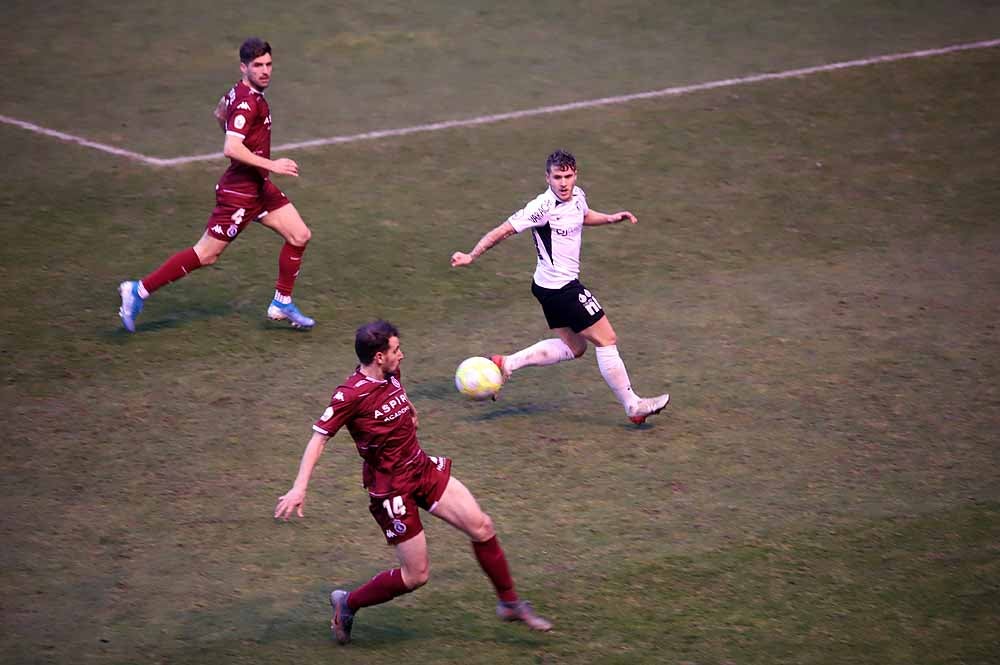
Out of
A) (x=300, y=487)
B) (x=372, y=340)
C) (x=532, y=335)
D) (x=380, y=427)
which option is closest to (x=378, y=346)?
(x=372, y=340)

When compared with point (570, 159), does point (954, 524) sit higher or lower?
lower

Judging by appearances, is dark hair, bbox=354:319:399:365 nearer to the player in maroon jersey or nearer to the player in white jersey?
the player in maroon jersey

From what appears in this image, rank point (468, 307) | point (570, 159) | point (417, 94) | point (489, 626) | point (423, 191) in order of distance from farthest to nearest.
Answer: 1. point (417, 94)
2. point (423, 191)
3. point (468, 307)
4. point (570, 159)
5. point (489, 626)

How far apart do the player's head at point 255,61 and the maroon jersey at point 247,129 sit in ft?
0.34

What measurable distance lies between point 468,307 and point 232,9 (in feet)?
33.4

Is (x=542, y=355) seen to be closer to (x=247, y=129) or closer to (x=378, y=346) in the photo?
(x=378, y=346)

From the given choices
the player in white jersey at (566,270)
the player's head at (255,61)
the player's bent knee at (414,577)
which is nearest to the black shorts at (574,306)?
the player in white jersey at (566,270)

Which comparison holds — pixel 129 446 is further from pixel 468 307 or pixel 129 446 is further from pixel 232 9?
pixel 232 9

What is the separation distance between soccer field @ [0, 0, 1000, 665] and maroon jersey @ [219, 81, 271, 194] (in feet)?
4.56

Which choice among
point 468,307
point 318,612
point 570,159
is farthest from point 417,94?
point 318,612

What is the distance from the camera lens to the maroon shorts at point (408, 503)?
6.70 metres

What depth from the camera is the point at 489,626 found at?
7121mm

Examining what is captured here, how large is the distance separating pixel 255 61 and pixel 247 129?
1.92 ft

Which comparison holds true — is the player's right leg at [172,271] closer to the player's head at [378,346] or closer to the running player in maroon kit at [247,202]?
the running player in maroon kit at [247,202]
